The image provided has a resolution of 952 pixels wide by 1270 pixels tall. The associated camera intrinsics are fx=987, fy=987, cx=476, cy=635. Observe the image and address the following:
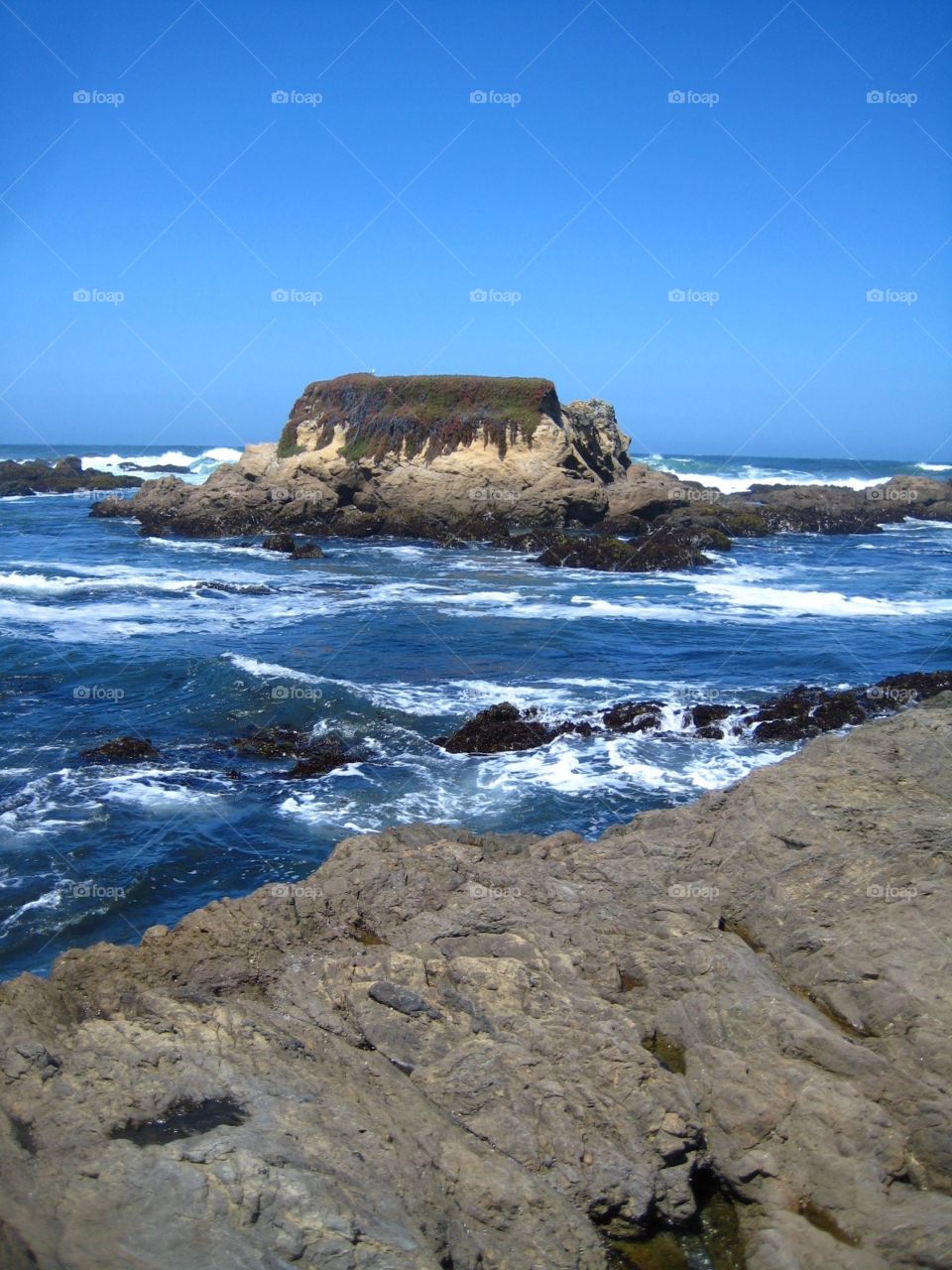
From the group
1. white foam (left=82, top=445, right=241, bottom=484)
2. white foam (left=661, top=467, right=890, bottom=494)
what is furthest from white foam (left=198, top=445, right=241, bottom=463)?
white foam (left=661, top=467, right=890, bottom=494)

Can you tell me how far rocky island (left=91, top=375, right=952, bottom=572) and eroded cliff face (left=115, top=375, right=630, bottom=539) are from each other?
0.06 meters

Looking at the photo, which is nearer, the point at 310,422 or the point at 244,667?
the point at 244,667

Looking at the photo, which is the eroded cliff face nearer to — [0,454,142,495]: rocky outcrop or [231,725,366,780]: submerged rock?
[0,454,142,495]: rocky outcrop

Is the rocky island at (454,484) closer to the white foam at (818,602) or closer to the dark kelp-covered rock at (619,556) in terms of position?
the dark kelp-covered rock at (619,556)

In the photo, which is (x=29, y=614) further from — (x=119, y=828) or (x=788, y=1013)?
(x=788, y=1013)

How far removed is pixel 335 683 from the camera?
17.9 m

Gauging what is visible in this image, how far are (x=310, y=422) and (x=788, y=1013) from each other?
48675mm

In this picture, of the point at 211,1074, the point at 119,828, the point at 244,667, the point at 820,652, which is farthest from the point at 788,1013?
the point at 820,652

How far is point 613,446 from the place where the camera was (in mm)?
52156

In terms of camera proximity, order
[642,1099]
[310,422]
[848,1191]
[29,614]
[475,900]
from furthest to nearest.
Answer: [310,422] < [29,614] < [475,900] < [642,1099] < [848,1191]

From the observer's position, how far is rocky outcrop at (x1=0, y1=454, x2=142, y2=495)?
63.0 meters

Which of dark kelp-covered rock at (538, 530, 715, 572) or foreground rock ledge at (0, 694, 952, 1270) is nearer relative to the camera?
foreground rock ledge at (0, 694, 952, 1270)

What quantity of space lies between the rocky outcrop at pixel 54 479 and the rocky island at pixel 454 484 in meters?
16.7

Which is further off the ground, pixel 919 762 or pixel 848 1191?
pixel 919 762
